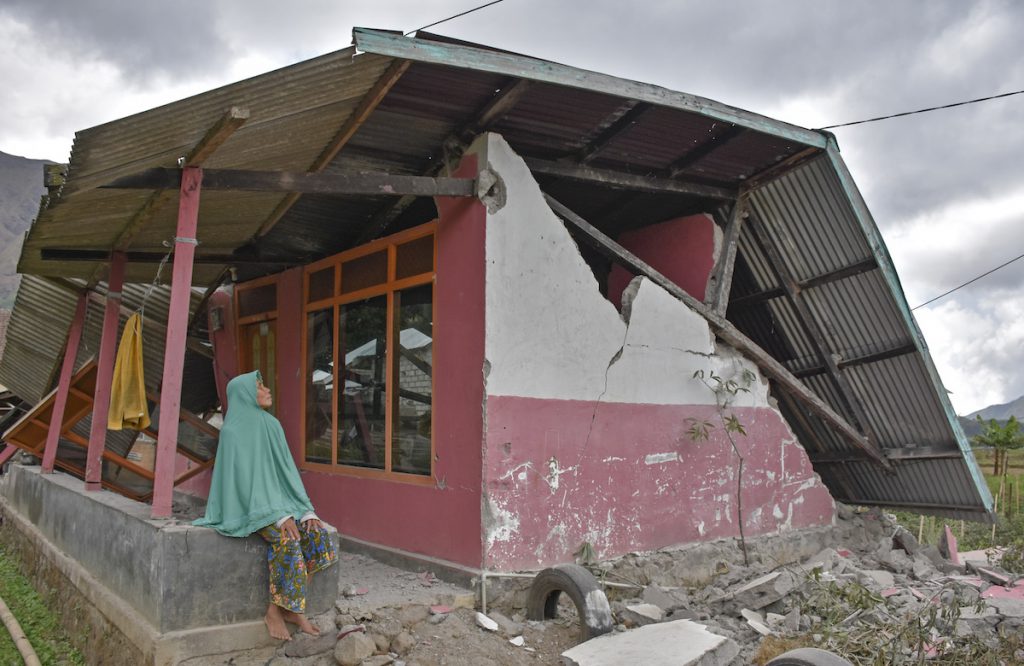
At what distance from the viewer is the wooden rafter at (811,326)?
314 inches

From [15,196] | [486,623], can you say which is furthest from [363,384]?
[15,196]

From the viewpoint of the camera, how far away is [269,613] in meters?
4.77

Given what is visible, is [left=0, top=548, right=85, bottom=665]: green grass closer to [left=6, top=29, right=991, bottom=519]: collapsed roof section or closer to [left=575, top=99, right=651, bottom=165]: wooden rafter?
[left=6, top=29, right=991, bottom=519]: collapsed roof section

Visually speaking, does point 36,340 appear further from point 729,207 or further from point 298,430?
point 729,207

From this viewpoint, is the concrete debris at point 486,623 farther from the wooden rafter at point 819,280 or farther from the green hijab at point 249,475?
the wooden rafter at point 819,280

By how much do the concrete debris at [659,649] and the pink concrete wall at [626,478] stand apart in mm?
1151

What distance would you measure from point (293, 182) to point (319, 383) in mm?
3122

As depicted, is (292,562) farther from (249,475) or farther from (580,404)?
(580,404)

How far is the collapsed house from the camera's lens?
5.27 meters

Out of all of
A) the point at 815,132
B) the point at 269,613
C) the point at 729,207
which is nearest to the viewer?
the point at 269,613

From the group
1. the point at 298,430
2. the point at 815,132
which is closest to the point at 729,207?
the point at 815,132

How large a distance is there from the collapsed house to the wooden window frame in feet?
0.10

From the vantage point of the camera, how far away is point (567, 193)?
25.6 ft

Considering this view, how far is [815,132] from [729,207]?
1205mm
